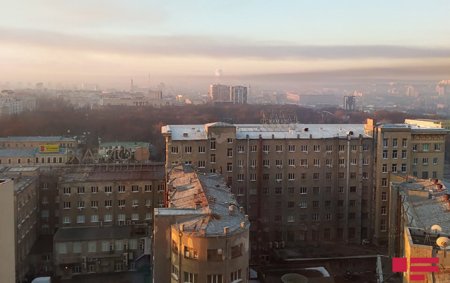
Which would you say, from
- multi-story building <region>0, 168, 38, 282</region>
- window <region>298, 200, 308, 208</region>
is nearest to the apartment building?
window <region>298, 200, 308, 208</region>

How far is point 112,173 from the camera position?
33969 mm

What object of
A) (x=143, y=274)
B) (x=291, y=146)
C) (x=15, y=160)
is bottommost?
(x=143, y=274)

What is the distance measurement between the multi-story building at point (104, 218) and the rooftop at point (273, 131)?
3.49 metres

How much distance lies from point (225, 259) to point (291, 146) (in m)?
18.3

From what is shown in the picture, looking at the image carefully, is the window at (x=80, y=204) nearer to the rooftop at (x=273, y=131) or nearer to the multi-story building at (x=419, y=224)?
the rooftop at (x=273, y=131)

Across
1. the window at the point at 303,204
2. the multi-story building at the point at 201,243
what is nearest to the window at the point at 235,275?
the multi-story building at the point at 201,243

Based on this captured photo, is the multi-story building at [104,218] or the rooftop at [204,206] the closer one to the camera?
the rooftop at [204,206]

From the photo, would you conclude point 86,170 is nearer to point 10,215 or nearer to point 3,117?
point 10,215

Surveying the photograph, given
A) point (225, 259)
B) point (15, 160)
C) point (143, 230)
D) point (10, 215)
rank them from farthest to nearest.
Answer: point (15, 160) → point (143, 230) → point (225, 259) → point (10, 215)

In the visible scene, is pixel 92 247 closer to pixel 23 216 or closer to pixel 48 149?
pixel 23 216

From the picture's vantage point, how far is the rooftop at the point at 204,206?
→ 16.7m

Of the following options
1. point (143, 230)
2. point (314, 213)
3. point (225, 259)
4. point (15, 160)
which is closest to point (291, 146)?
point (314, 213)

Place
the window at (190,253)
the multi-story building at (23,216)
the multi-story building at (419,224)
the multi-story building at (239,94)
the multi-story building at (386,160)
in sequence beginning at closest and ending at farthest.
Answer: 1. the multi-story building at (419,224)
2. the window at (190,253)
3. the multi-story building at (23,216)
4. the multi-story building at (386,160)
5. the multi-story building at (239,94)

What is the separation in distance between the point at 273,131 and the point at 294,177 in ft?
12.6
